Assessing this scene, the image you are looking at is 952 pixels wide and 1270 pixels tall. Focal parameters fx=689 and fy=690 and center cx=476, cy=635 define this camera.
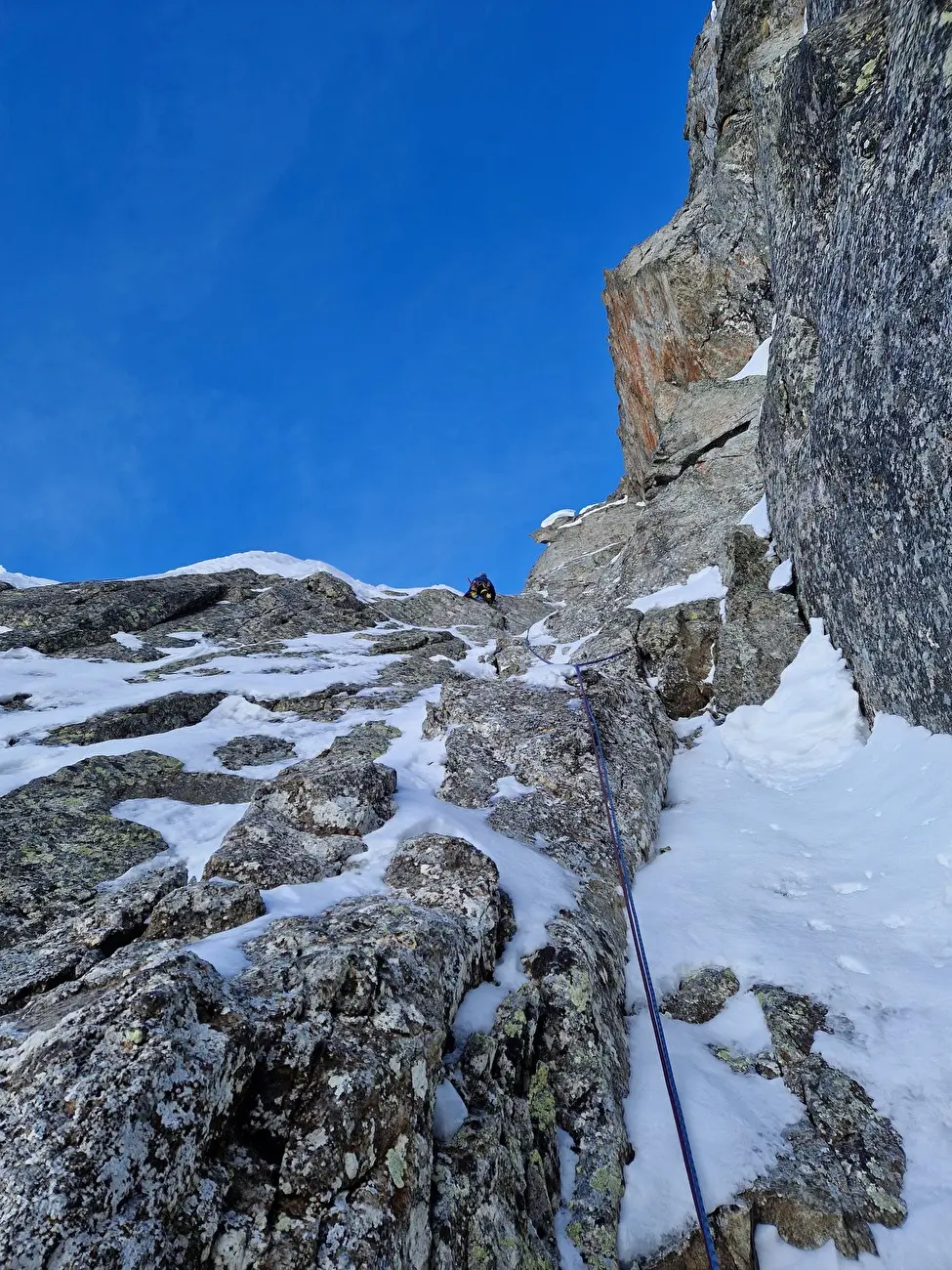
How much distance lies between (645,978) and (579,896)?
1.98 m

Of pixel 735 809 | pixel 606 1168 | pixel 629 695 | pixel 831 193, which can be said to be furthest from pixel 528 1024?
pixel 831 193

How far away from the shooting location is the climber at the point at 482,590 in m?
35.6

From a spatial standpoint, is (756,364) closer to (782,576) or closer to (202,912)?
(782,576)

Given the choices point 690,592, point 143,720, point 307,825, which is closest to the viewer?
point 307,825

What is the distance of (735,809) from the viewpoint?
39.7 feet

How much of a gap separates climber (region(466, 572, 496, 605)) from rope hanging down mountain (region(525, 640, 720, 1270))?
18253mm

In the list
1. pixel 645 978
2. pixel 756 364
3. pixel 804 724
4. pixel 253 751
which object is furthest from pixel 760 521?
pixel 756 364

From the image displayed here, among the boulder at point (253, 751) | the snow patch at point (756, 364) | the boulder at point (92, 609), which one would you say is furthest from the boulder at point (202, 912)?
the snow patch at point (756, 364)

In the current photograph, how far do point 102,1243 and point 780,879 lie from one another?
28.4ft

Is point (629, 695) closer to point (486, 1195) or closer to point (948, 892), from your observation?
point (948, 892)

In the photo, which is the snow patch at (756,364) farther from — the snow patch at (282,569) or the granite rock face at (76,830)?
the granite rock face at (76,830)

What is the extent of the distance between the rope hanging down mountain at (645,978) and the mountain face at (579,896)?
0.22 meters

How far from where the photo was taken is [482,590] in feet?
117

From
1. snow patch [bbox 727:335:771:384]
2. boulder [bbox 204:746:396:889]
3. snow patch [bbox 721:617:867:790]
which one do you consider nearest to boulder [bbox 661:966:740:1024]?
boulder [bbox 204:746:396:889]
